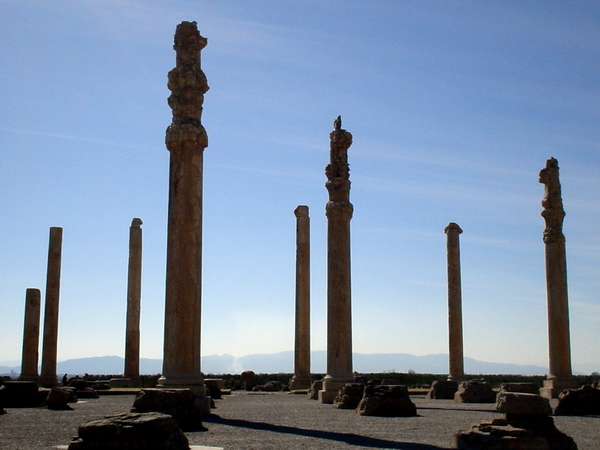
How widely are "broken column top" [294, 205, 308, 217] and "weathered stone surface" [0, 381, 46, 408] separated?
14571 mm

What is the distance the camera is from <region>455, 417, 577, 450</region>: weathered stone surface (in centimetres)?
1044

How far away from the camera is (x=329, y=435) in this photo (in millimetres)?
13336

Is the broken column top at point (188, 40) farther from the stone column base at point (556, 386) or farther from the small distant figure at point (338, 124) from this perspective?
the stone column base at point (556, 386)

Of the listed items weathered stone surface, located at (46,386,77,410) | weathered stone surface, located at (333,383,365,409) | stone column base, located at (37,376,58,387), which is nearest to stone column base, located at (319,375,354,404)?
weathered stone surface, located at (333,383,365,409)

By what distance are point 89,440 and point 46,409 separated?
11489 mm

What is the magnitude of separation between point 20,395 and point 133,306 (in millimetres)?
13621

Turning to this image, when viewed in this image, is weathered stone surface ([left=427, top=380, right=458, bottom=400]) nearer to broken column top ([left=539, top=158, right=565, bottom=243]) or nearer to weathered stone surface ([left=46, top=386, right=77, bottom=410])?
broken column top ([left=539, top=158, right=565, bottom=243])

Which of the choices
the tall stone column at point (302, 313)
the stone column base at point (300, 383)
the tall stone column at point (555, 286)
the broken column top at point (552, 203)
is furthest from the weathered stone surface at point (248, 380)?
the broken column top at point (552, 203)

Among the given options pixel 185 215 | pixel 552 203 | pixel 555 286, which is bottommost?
pixel 555 286

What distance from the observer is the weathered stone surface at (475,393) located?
25984 millimetres

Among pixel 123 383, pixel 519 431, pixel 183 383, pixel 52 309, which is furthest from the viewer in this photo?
pixel 123 383

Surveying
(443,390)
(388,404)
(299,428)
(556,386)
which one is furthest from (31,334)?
(299,428)

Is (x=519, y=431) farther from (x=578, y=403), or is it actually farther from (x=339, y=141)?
(x=339, y=141)

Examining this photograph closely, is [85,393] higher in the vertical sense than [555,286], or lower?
lower
